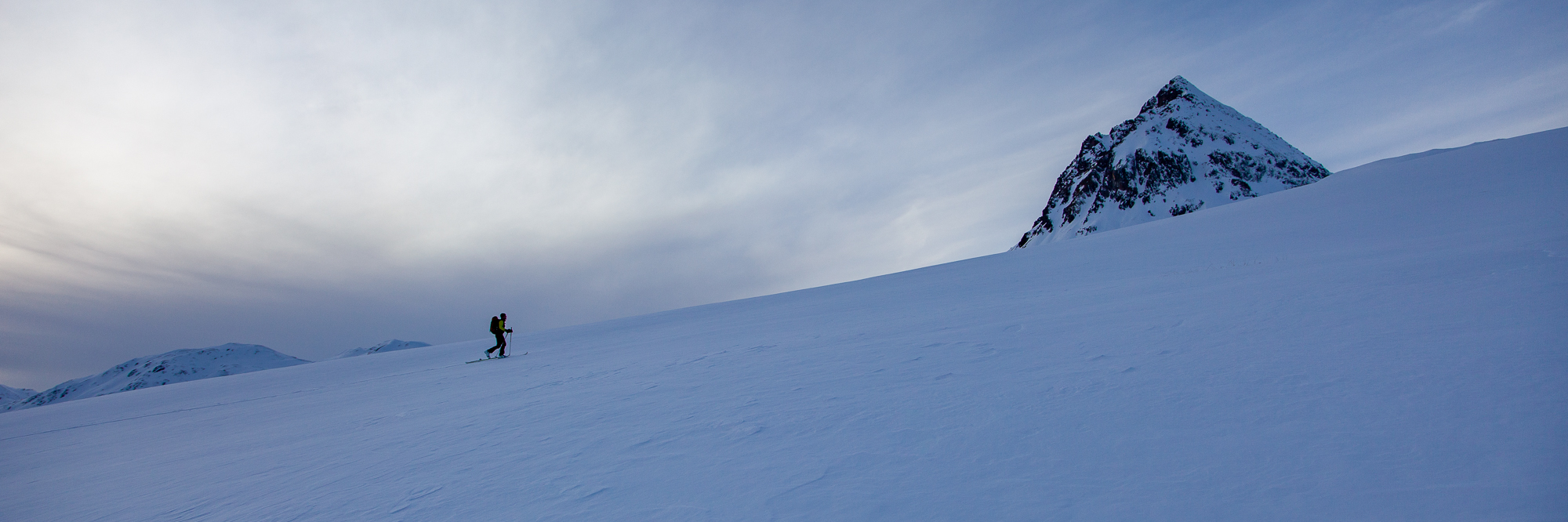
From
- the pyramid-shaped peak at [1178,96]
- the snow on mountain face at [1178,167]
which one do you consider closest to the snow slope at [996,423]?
the snow on mountain face at [1178,167]

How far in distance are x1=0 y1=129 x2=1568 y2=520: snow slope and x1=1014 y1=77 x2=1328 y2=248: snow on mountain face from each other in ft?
489

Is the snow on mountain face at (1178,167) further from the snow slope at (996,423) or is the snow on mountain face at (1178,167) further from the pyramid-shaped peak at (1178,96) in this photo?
the snow slope at (996,423)

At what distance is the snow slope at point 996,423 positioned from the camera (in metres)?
3.35

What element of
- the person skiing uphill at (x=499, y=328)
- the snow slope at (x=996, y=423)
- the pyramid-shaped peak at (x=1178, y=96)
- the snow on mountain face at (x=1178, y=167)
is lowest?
the snow slope at (x=996, y=423)

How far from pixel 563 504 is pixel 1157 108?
20628cm

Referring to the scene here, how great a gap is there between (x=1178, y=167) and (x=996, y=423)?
177064 mm

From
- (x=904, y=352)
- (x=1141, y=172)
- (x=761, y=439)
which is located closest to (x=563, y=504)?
(x=761, y=439)

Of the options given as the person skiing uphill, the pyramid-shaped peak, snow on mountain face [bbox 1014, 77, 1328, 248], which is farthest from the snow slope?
the pyramid-shaped peak

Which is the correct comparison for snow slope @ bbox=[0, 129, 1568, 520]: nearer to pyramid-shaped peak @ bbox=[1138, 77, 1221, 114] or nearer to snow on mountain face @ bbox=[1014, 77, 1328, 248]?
snow on mountain face @ bbox=[1014, 77, 1328, 248]

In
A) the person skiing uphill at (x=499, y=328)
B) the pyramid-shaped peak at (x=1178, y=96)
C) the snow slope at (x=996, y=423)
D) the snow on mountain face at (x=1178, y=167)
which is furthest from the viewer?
the pyramid-shaped peak at (x=1178, y=96)

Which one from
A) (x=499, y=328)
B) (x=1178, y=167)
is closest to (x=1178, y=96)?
(x=1178, y=167)

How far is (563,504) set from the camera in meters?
4.14

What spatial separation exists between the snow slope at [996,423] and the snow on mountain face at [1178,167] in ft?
489

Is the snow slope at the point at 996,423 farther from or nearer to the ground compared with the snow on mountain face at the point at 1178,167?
nearer to the ground
